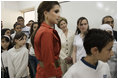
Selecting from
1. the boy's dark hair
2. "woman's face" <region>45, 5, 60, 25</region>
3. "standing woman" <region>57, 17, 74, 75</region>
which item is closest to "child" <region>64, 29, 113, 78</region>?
the boy's dark hair

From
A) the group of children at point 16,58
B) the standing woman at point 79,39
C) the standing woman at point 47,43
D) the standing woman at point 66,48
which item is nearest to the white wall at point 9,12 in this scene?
the group of children at point 16,58

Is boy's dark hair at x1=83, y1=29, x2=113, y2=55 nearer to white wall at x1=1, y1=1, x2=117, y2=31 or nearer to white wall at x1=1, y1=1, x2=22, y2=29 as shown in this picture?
white wall at x1=1, y1=1, x2=117, y2=31

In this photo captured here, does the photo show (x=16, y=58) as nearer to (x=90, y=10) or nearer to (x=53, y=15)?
(x=53, y=15)

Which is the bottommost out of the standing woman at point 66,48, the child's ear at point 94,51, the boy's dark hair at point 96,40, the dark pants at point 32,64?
the dark pants at point 32,64

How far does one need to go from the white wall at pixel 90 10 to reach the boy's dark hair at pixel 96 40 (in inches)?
59.1

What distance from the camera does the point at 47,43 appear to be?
3.01 ft

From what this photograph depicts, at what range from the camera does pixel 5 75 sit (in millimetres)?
1504

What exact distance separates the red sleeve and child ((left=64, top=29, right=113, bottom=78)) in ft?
0.47

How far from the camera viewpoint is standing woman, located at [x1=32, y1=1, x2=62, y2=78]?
3.05 feet

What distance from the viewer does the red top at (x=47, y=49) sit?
0.93m

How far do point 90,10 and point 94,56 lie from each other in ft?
5.73

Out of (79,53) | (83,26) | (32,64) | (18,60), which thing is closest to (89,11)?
(83,26)

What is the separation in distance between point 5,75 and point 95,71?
1.08 m

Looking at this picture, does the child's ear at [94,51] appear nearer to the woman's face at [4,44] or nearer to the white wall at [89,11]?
the woman's face at [4,44]
